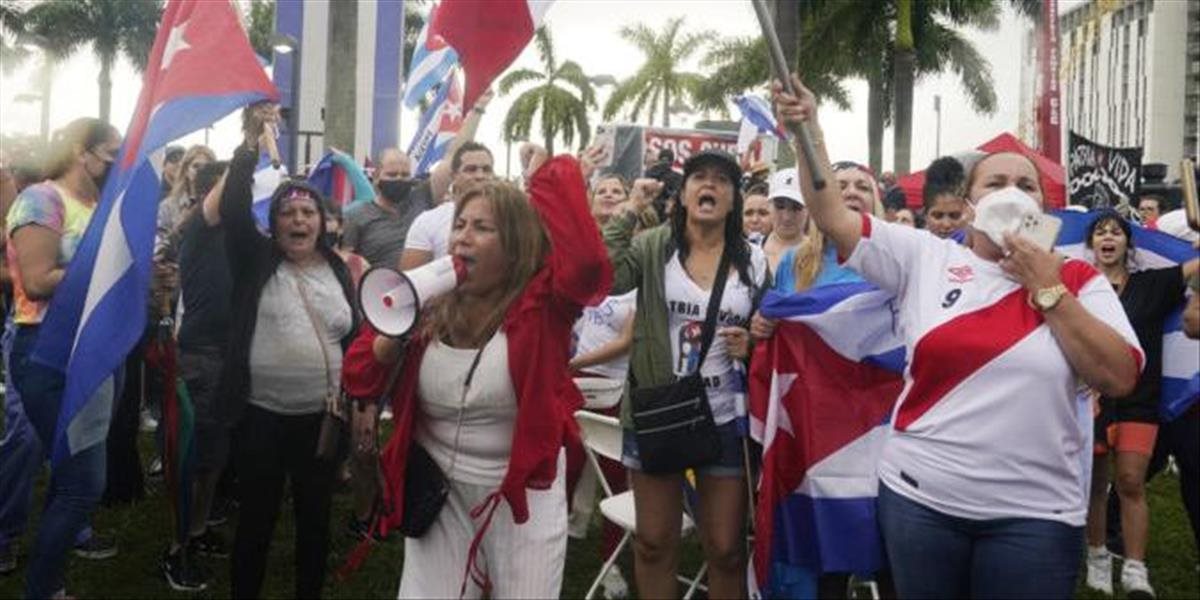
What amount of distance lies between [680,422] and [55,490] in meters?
2.45

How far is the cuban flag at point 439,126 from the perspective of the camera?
9.02m

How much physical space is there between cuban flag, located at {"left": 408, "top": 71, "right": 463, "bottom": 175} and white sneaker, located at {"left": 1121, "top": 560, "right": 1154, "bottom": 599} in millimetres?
5342

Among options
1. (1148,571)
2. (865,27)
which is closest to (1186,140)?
(865,27)

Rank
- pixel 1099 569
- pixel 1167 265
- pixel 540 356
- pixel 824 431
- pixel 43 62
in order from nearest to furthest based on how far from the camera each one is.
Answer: pixel 540 356 → pixel 824 431 → pixel 1167 265 → pixel 1099 569 → pixel 43 62

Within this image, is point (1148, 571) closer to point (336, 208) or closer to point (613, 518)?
point (613, 518)

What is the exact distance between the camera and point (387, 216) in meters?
7.54

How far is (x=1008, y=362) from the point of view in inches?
119

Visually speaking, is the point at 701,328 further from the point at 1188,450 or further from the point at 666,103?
the point at 666,103

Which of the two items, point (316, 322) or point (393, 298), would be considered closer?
point (393, 298)

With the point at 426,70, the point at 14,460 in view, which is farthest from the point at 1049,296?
the point at 426,70

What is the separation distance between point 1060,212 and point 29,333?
494cm

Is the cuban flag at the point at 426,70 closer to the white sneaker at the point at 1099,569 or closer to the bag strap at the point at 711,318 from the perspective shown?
the bag strap at the point at 711,318

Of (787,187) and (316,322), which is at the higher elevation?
(787,187)

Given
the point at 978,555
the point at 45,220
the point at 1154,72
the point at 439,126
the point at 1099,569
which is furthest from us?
the point at 1154,72
